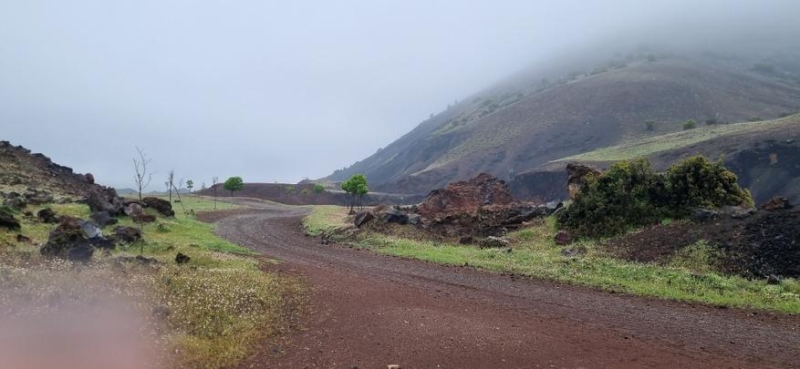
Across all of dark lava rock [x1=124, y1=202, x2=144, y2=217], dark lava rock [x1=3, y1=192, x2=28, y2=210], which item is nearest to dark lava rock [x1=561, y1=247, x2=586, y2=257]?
dark lava rock [x1=124, y1=202, x2=144, y2=217]

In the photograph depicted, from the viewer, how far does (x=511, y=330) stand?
32.6 feet

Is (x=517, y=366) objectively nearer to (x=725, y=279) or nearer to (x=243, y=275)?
(x=243, y=275)

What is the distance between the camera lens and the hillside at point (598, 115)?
3967 inches

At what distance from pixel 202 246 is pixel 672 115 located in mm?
104069

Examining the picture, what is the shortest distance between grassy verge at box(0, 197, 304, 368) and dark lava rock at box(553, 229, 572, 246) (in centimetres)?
1387

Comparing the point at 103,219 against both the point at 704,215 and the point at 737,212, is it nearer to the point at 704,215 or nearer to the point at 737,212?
the point at 704,215

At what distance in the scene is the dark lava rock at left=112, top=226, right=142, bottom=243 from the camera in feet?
62.1

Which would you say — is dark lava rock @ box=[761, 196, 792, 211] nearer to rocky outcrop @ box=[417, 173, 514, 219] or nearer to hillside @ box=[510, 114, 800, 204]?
hillside @ box=[510, 114, 800, 204]

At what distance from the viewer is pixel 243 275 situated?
43.7 ft

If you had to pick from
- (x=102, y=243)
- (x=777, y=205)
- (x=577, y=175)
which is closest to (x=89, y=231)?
(x=102, y=243)

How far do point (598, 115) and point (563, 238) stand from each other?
95.3 metres

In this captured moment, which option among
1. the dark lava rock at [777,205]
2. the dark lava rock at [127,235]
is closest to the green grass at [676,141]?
the dark lava rock at [777,205]

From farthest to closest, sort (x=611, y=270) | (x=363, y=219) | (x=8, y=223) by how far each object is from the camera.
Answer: (x=363, y=219) < (x=8, y=223) < (x=611, y=270)

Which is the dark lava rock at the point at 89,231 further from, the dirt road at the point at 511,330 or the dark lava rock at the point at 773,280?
the dark lava rock at the point at 773,280
